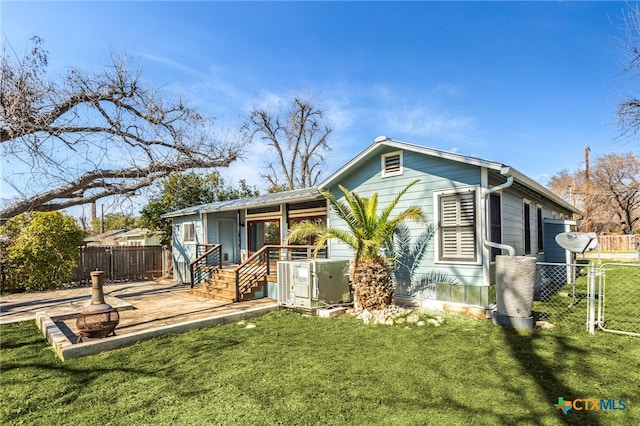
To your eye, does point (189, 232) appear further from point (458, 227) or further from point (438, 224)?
Result: point (458, 227)

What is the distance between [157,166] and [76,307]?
4106 millimetres

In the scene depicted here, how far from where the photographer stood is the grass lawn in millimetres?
3344

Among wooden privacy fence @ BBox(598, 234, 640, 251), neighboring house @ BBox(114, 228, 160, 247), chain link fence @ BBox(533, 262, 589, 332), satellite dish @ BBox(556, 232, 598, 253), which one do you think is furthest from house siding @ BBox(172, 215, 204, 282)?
wooden privacy fence @ BBox(598, 234, 640, 251)

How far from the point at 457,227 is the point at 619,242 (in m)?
33.2

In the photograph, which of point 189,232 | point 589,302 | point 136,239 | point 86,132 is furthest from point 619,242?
point 136,239

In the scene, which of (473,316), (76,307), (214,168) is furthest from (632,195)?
(76,307)

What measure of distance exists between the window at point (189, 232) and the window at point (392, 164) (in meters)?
9.40

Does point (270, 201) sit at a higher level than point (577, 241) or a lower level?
higher

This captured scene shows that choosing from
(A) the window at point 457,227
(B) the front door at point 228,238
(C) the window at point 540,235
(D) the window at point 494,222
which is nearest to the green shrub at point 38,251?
(B) the front door at point 228,238

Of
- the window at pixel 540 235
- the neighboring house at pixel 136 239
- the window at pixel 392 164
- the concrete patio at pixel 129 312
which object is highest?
the window at pixel 392 164

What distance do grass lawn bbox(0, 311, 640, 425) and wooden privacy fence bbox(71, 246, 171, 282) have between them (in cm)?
823

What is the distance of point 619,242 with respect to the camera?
A: 30328 millimetres

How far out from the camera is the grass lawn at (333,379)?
334 cm

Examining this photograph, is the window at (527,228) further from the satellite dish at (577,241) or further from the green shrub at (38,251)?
the green shrub at (38,251)
